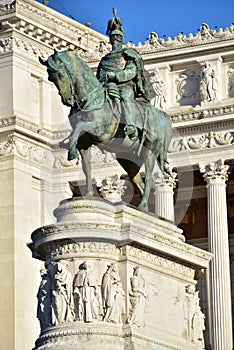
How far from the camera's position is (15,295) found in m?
72.1

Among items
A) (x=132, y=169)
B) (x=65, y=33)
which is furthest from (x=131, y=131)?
(x=65, y=33)

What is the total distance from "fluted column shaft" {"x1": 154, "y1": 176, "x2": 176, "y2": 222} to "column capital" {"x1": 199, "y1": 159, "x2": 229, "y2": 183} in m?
1.43

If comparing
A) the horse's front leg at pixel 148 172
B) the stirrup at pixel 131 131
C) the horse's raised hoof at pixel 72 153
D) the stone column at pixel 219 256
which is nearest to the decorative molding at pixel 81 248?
the horse's raised hoof at pixel 72 153

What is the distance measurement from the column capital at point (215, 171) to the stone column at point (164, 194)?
4.38 feet

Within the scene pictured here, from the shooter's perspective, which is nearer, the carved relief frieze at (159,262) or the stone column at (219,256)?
the carved relief frieze at (159,262)

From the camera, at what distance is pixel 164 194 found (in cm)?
7375

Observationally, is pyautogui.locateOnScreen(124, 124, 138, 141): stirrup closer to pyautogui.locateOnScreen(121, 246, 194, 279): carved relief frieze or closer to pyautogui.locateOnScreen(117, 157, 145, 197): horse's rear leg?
pyautogui.locateOnScreen(117, 157, 145, 197): horse's rear leg

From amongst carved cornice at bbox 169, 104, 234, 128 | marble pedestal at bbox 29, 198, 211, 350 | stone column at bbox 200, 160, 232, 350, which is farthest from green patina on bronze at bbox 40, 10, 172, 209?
carved cornice at bbox 169, 104, 234, 128

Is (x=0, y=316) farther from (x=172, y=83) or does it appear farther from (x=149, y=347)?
(x=149, y=347)

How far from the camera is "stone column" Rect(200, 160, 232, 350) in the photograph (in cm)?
7012

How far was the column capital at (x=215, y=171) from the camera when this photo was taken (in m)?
72.8

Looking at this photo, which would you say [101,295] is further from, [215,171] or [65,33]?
[65,33]

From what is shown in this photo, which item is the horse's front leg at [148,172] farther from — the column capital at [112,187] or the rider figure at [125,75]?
the column capital at [112,187]

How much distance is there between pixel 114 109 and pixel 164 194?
27.5 meters
